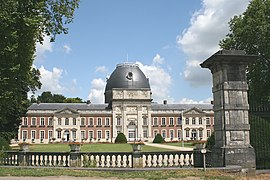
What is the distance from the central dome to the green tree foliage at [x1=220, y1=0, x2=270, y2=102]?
4123 cm

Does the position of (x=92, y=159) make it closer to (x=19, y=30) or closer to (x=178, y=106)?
(x=19, y=30)

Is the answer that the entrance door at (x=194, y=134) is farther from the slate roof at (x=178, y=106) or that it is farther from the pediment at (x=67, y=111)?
the pediment at (x=67, y=111)

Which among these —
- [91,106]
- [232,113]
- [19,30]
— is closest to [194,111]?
[91,106]

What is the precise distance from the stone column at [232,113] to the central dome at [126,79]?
54.4 metres

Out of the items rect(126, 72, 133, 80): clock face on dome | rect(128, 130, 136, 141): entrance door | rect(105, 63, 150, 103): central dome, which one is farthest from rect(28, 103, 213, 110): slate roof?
rect(126, 72, 133, 80): clock face on dome

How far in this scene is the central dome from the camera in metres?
63.5

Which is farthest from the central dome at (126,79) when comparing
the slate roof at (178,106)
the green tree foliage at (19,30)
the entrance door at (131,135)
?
the green tree foliage at (19,30)

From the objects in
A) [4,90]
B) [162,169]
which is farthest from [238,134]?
[4,90]

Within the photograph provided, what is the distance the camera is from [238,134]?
8.35 meters

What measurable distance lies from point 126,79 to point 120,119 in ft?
28.3

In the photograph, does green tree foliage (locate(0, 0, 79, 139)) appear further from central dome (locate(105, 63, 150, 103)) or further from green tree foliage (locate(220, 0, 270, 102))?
central dome (locate(105, 63, 150, 103))

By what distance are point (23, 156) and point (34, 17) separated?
5259 mm

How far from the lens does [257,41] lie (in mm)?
21594

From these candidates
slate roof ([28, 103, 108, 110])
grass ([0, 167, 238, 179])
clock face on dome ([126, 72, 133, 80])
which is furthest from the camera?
clock face on dome ([126, 72, 133, 80])
